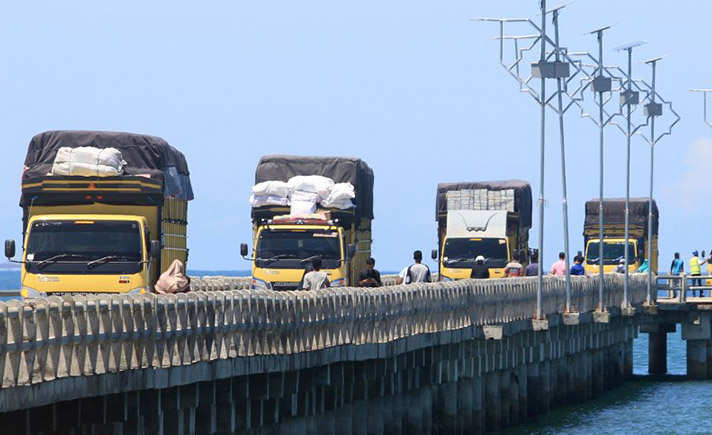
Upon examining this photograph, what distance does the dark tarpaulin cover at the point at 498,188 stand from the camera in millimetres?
62688

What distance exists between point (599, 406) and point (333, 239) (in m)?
17.6

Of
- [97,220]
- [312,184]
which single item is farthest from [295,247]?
[97,220]

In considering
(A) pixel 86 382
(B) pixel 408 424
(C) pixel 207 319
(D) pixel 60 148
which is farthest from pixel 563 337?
(A) pixel 86 382

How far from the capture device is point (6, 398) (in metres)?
20.7

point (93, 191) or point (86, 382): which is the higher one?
point (93, 191)

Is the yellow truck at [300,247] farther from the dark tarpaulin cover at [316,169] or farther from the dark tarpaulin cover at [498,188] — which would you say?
the dark tarpaulin cover at [498,188]

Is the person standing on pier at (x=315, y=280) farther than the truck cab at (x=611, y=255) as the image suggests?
No

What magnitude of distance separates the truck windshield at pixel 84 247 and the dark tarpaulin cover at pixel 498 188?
2806cm

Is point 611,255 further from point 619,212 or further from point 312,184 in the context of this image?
point 312,184

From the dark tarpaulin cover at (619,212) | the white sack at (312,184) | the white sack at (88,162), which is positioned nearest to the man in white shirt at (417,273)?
the white sack at (312,184)

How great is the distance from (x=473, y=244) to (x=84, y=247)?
26.0 m

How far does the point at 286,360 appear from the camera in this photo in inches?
1203

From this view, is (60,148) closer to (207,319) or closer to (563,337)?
(207,319)

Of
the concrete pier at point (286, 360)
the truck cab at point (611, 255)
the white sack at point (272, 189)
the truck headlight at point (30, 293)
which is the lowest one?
the concrete pier at point (286, 360)
